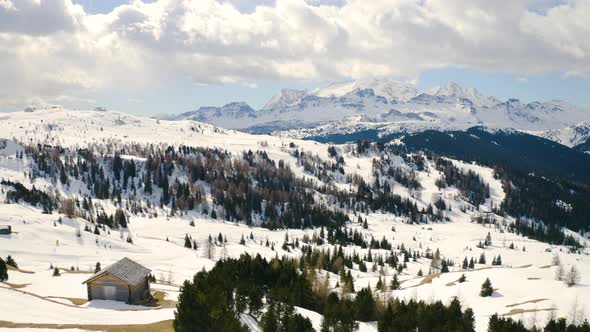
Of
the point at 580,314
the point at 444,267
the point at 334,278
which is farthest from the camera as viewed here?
the point at 444,267

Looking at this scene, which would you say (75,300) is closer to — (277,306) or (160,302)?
(160,302)

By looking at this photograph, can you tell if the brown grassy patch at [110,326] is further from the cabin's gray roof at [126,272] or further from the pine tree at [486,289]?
the pine tree at [486,289]

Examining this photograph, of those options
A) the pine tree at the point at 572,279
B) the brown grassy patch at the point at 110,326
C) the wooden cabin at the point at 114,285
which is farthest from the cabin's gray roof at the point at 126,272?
the pine tree at the point at 572,279

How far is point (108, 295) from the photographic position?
2724 inches

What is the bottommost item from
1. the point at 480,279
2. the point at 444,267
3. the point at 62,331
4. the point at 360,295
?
the point at 444,267

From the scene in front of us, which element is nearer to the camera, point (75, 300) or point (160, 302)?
point (75, 300)

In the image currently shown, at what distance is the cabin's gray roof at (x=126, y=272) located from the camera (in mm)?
68062

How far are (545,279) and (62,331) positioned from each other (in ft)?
366

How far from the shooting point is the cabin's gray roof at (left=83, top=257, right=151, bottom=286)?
223 feet

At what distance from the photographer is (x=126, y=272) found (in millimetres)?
70812

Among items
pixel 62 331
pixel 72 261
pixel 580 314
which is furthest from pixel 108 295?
pixel 580 314

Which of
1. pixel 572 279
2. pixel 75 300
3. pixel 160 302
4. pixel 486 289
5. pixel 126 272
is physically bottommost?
pixel 486 289

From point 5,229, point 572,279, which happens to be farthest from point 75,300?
point 572,279

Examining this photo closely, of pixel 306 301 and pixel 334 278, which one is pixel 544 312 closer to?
pixel 306 301
